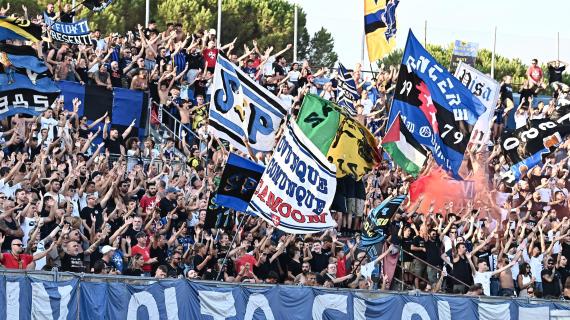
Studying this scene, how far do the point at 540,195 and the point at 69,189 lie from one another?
1336 cm

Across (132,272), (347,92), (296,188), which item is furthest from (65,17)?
(296,188)

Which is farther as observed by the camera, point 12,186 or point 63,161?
point 63,161

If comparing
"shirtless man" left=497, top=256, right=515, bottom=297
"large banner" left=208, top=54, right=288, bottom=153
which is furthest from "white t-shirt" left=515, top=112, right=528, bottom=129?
"large banner" left=208, top=54, right=288, bottom=153

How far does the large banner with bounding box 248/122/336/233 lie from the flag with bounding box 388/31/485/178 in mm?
2911

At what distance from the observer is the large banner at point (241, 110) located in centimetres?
2095

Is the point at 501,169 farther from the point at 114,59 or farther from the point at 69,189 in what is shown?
the point at 69,189

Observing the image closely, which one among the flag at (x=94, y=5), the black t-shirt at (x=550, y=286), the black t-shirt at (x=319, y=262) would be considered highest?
the flag at (x=94, y=5)

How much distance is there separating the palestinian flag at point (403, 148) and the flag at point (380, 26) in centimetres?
1107

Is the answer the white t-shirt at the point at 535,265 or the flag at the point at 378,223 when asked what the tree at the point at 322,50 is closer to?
the white t-shirt at the point at 535,265

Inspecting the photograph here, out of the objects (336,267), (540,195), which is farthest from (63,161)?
(540,195)

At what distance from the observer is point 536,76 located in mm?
39188

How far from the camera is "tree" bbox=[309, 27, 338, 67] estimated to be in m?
71.6

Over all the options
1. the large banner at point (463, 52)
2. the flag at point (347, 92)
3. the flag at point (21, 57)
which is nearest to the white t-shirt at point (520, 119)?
the flag at point (347, 92)

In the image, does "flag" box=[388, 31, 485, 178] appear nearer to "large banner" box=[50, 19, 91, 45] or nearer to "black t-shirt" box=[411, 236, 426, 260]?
"black t-shirt" box=[411, 236, 426, 260]
